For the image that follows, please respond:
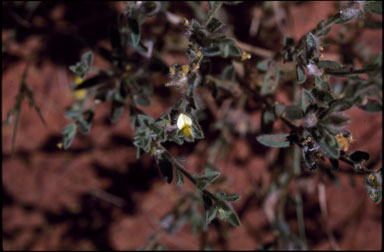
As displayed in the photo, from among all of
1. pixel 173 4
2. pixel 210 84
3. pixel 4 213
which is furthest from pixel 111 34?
pixel 4 213

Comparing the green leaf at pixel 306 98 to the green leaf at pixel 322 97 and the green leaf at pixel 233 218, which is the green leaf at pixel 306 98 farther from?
the green leaf at pixel 233 218

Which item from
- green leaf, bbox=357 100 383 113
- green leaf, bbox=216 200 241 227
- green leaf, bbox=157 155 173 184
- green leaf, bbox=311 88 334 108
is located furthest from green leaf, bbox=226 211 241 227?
green leaf, bbox=357 100 383 113

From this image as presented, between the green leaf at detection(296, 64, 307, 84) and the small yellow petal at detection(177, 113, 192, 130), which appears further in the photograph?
the green leaf at detection(296, 64, 307, 84)

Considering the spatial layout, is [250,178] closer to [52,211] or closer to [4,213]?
[52,211]

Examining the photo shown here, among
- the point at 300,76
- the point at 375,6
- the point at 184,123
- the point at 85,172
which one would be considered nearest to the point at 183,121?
the point at 184,123

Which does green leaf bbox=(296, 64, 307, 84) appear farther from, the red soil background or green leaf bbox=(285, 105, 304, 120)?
the red soil background

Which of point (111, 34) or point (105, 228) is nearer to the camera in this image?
point (111, 34)

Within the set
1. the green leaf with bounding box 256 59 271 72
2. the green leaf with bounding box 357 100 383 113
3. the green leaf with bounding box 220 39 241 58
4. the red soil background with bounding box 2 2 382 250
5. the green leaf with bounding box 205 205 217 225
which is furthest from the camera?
the red soil background with bounding box 2 2 382 250
